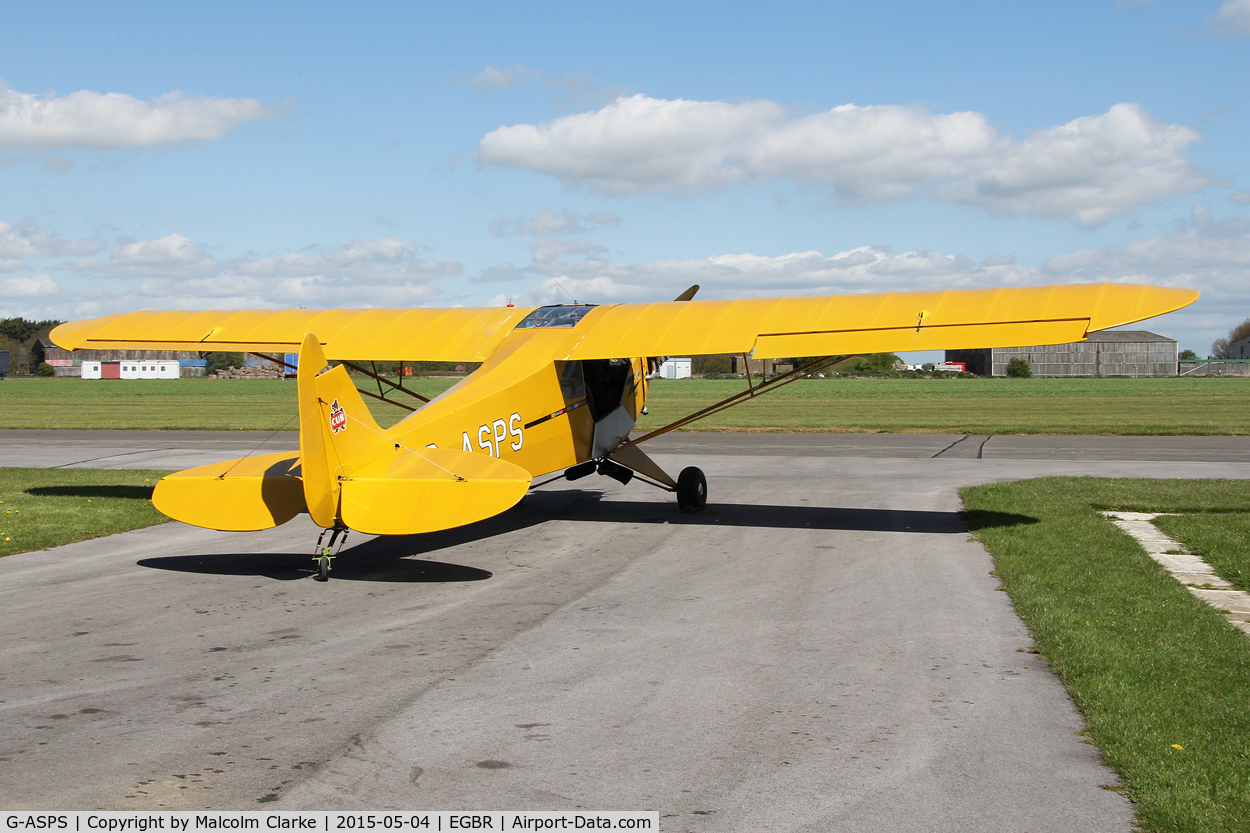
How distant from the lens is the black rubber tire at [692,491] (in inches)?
500

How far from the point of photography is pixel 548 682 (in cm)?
550

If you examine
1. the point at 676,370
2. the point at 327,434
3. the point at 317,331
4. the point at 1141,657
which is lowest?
the point at 1141,657

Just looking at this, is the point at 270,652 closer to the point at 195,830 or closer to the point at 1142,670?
the point at 195,830

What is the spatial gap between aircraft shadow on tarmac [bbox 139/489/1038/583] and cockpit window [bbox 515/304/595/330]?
102 inches

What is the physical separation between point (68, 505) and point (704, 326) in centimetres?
897

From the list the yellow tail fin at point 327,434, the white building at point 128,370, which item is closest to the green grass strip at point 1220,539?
the yellow tail fin at point 327,434

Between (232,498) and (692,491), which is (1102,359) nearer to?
(692,491)

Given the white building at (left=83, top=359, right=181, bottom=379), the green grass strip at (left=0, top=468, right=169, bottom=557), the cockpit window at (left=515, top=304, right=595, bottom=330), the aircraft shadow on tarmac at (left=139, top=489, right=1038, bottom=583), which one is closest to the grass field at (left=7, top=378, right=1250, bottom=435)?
the green grass strip at (left=0, top=468, right=169, bottom=557)

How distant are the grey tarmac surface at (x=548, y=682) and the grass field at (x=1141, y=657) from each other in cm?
19

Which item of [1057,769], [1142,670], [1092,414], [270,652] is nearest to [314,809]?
[270,652]

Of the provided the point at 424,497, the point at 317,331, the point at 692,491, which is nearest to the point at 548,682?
the point at 424,497

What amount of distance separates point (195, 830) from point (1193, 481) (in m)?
16.3

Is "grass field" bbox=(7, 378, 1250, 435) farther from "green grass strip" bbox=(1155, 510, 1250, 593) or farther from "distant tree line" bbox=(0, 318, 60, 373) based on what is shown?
"distant tree line" bbox=(0, 318, 60, 373)

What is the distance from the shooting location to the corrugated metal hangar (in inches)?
4569
